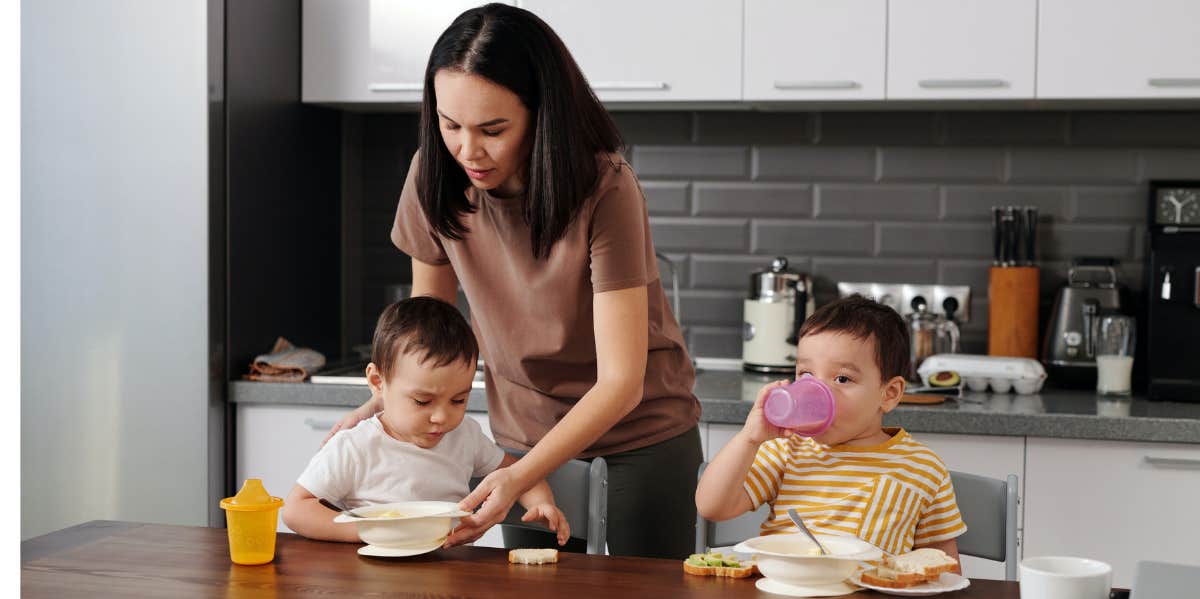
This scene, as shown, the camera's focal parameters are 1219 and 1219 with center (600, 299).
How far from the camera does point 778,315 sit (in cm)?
285

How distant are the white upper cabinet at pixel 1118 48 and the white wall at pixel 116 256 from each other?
1.78 metres

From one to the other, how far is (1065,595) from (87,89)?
2242 mm

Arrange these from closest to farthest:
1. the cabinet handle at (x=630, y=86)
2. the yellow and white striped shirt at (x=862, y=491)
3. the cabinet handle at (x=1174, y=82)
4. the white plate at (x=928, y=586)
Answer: the white plate at (x=928, y=586)
the yellow and white striped shirt at (x=862, y=491)
the cabinet handle at (x=1174, y=82)
the cabinet handle at (x=630, y=86)

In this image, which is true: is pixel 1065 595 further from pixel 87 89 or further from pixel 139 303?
pixel 87 89

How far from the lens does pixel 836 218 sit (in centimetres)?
298

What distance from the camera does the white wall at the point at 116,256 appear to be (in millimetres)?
2576

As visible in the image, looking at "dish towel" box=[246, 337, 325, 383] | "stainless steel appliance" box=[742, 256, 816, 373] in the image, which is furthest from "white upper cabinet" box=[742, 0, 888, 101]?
"dish towel" box=[246, 337, 325, 383]

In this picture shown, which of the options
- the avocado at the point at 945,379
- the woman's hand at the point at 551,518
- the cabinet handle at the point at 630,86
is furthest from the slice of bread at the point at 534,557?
the cabinet handle at the point at 630,86

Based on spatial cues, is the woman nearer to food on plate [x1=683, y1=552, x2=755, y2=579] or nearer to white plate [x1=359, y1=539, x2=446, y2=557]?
white plate [x1=359, y1=539, x2=446, y2=557]

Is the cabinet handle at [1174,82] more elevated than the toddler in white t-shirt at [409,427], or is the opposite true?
the cabinet handle at [1174,82]

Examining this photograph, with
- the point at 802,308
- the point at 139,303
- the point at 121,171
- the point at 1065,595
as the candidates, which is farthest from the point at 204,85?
the point at 1065,595

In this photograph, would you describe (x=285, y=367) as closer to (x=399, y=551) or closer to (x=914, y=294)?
(x=399, y=551)

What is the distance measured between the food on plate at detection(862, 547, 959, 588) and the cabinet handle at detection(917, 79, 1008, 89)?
1541 millimetres

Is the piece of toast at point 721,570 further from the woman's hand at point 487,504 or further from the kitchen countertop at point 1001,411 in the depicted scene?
the kitchen countertop at point 1001,411
